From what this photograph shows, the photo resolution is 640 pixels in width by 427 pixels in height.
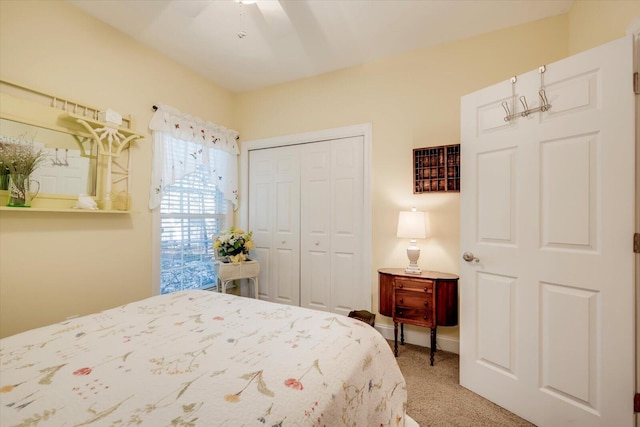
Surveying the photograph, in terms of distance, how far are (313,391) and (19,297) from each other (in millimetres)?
2192

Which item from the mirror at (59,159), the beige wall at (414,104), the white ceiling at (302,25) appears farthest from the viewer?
the beige wall at (414,104)

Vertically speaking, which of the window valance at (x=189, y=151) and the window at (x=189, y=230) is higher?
the window valance at (x=189, y=151)

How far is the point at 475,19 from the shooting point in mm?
2266

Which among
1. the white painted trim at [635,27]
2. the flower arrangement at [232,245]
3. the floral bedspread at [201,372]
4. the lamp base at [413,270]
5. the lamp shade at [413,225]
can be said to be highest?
the white painted trim at [635,27]

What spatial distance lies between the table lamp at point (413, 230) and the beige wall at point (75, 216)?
236cm

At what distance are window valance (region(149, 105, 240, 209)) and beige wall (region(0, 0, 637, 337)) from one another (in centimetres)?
11

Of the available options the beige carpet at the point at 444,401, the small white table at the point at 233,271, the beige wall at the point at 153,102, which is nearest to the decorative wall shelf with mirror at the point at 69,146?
the beige wall at the point at 153,102

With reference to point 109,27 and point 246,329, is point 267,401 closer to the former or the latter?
point 246,329

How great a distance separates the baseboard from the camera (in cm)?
251

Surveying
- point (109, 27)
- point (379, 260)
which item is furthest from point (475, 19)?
point (109, 27)

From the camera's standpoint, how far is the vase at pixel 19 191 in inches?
67.0

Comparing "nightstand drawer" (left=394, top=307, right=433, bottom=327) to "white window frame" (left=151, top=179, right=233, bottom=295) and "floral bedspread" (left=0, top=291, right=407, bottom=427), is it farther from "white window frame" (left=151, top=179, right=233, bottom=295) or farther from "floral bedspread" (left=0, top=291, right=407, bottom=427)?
"white window frame" (left=151, top=179, right=233, bottom=295)

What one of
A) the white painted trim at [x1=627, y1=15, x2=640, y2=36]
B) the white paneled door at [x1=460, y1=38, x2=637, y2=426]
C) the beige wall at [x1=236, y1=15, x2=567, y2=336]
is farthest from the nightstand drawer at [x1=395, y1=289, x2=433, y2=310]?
the white painted trim at [x1=627, y1=15, x2=640, y2=36]

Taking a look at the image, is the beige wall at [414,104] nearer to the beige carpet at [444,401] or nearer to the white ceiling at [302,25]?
the white ceiling at [302,25]
